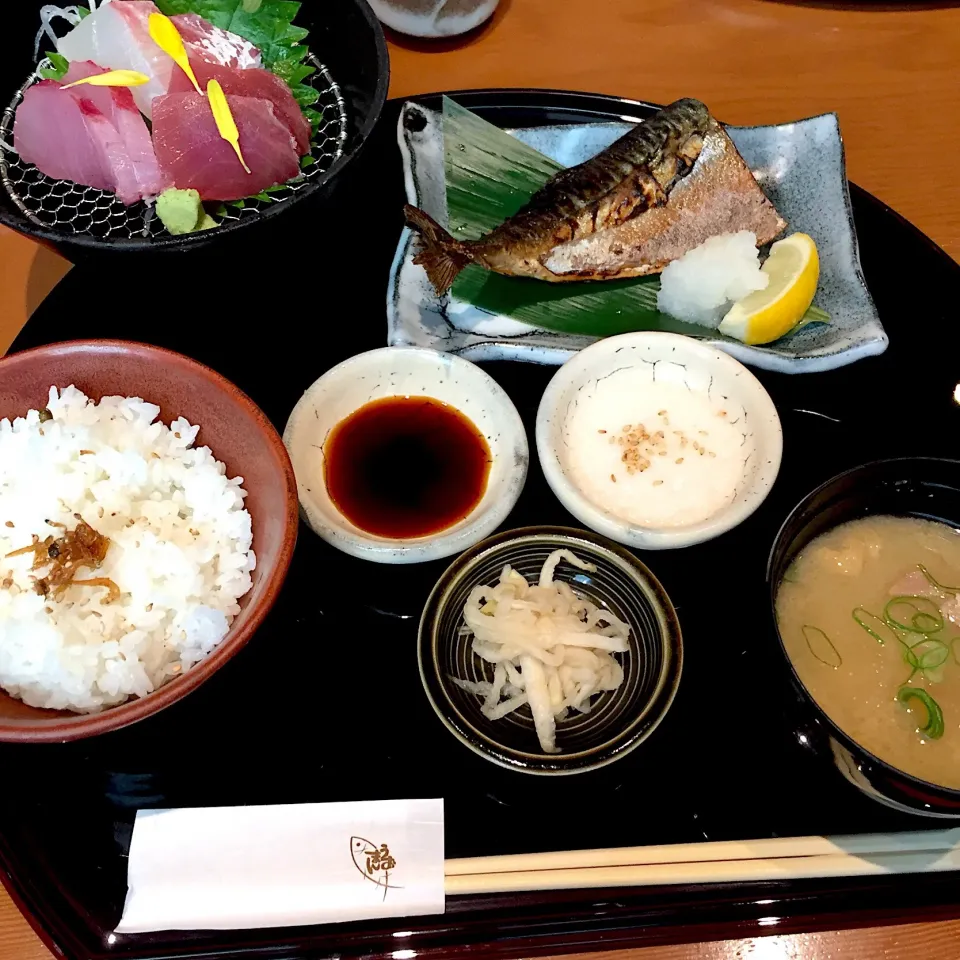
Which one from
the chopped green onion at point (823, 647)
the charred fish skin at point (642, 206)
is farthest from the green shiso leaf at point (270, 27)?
the chopped green onion at point (823, 647)

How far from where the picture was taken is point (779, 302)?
2.02 meters

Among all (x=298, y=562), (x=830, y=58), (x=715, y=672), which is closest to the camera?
(x=715, y=672)

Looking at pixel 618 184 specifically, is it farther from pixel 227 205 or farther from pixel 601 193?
pixel 227 205

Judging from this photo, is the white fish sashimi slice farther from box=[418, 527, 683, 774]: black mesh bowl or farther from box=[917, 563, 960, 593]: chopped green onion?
box=[917, 563, 960, 593]: chopped green onion

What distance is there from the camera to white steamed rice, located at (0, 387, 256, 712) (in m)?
1.41

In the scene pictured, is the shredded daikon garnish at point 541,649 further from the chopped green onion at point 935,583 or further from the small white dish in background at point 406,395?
the chopped green onion at point 935,583

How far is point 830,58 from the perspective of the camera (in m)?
2.82

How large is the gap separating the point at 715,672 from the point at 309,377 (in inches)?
47.8

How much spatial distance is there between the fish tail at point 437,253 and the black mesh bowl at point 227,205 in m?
0.23

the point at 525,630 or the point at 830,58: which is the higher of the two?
the point at 830,58

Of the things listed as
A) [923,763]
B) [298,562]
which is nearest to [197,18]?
[298,562]

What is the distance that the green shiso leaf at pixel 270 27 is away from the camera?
2250 millimetres

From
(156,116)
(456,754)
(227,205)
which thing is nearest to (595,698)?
(456,754)

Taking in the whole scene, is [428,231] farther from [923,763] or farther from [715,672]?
[923,763]
